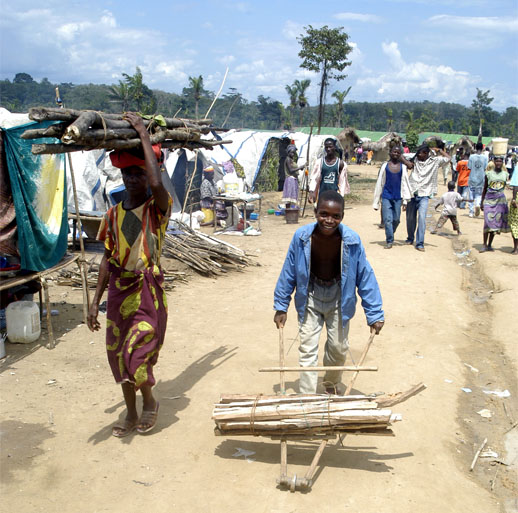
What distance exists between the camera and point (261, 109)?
87.4m

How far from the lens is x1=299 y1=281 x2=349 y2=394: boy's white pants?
379 centimetres

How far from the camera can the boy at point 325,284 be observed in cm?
370

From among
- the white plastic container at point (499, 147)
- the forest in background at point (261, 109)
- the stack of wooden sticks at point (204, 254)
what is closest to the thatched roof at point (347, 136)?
the forest in background at point (261, 109)

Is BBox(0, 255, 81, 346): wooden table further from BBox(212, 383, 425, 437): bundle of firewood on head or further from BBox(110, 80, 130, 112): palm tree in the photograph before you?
BBox(110, 80, 130, 112): palm tree

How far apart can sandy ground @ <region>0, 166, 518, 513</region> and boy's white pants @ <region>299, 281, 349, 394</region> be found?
0.47 m

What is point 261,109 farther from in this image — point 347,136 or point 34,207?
point 34,207

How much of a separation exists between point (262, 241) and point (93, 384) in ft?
22.3

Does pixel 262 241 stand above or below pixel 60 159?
below

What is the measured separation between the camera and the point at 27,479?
3.26 metres

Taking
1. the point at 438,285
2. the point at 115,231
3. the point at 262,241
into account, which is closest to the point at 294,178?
the point at 262,241

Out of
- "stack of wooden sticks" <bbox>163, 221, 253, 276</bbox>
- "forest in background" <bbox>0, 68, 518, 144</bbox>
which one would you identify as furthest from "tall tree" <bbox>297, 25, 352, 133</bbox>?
"stack of wooden sticks" <bbox>163, 221, 253, 276</bbox>

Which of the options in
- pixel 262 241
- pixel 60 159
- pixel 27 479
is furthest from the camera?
pixel 262 241

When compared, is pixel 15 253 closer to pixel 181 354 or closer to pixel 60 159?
pixel 60 159

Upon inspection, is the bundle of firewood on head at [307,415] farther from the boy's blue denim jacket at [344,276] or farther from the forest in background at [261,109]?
the forest in background at [261,109]
